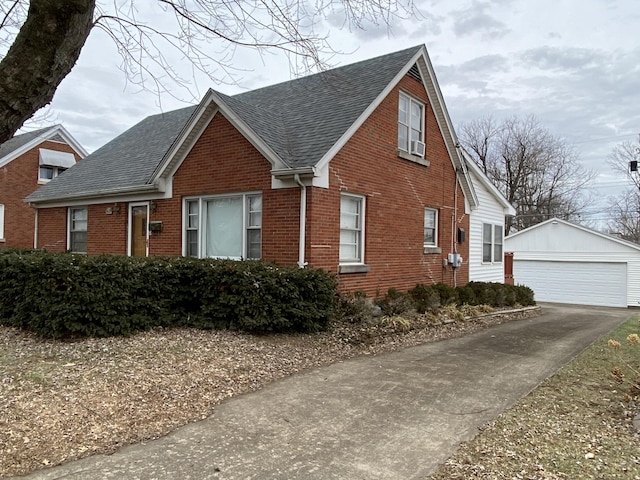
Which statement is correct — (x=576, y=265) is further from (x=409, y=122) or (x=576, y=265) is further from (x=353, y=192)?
(x=353, y=192)

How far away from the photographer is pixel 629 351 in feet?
28.0

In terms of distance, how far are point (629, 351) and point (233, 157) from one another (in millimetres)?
8571

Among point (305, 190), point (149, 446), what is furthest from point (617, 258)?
point (149, 446)

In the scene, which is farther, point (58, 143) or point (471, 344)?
point (58, 143)

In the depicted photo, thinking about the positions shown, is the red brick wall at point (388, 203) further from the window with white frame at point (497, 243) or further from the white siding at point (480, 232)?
the window with white frame at point (497, 243)

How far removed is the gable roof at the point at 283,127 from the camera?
402 inches

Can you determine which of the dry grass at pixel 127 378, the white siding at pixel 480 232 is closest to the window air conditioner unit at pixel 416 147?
the white siding at pixel 480 232

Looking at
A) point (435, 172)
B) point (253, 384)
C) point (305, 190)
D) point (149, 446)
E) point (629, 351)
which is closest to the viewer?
point (149, 446)

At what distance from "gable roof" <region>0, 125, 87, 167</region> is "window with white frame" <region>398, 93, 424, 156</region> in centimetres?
1766

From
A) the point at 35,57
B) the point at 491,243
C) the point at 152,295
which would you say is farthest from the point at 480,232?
the point at 35,57

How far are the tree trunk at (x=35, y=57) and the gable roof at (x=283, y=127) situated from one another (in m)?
3.74

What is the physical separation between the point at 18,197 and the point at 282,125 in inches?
706

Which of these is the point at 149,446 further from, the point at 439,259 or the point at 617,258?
the point at 617,258

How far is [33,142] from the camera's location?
2453 centimetres
